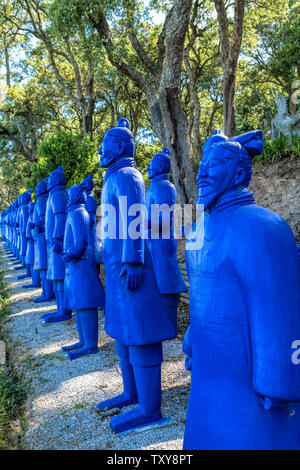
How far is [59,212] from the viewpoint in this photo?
5258mm

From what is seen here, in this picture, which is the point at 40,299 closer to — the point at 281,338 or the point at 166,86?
the point at 166,86

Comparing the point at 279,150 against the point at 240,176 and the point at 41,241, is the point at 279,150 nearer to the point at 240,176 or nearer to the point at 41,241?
the point at 41,241

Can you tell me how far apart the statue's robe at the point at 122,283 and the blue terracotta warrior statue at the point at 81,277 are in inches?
52.5

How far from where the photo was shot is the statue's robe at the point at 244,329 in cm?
141

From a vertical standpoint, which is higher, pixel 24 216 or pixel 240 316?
pixel 24 216

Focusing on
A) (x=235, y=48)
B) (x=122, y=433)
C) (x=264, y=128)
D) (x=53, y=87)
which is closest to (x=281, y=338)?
(x=122, y=433)

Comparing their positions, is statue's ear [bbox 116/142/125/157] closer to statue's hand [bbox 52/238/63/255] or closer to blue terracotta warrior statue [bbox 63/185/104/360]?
blue terracotta warrior statue [bbox 63/185/104/360]

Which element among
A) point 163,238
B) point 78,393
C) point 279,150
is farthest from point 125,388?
point 279,150

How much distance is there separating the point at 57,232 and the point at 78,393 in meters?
2.57

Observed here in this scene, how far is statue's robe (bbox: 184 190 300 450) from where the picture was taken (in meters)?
1.41

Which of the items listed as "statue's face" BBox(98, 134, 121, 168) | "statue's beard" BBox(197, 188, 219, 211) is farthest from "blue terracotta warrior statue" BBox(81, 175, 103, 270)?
"statue's beard" BBox(197, 188, 219, 211)

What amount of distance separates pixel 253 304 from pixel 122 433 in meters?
1.79

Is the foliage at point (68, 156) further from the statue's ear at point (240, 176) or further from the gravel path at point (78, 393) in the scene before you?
the statue's ear at point (240, 176)

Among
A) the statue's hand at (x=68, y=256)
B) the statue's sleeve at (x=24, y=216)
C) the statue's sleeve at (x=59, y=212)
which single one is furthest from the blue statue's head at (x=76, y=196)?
the statue's sleeve at (x=24, y=216)
